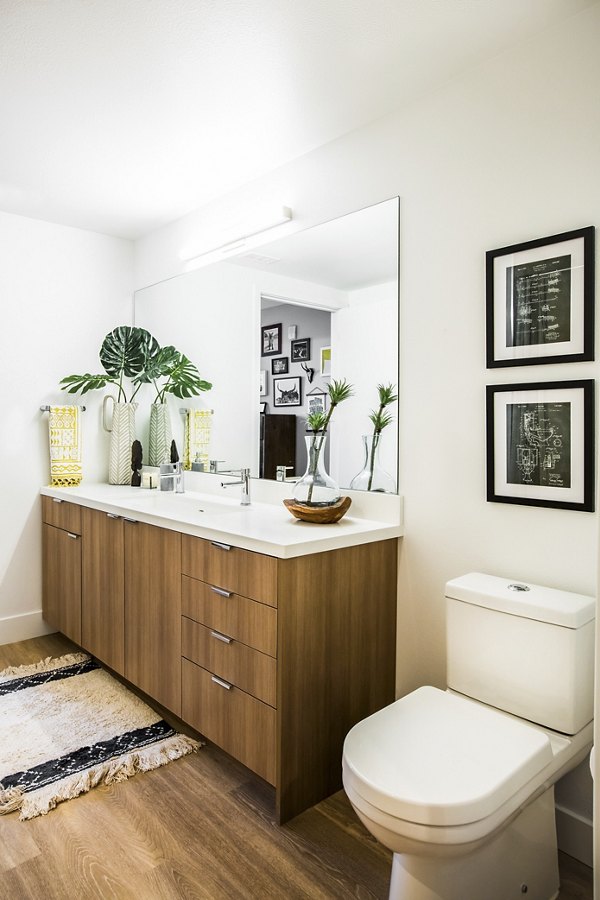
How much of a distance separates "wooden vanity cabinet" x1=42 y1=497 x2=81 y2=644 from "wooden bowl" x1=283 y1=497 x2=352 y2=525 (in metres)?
1.35

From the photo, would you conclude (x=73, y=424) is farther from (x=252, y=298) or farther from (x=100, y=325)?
(x=252, y=298)

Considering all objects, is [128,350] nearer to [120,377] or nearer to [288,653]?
[120,377]

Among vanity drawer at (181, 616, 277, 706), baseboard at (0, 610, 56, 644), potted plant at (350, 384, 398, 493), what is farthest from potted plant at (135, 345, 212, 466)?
vanity drawer at (181, 616, 277, 706)

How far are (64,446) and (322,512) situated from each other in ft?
6.13

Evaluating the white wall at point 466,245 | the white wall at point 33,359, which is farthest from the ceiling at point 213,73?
the white wall at point 33,359

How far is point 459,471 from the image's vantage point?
1932 mm

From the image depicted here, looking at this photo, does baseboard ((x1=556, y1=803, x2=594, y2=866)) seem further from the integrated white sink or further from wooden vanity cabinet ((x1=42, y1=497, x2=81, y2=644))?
wooden vanity cabinet ((x1=42, y1=497, x2=81, y2=644))

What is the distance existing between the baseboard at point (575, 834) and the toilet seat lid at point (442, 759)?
405 mm

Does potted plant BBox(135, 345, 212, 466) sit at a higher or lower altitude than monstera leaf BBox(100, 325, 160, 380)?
lower

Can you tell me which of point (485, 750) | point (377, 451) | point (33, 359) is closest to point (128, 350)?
point (33, 359)

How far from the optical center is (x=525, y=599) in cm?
157

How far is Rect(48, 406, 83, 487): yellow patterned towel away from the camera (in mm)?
3219

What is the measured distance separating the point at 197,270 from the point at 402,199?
138 centimetres

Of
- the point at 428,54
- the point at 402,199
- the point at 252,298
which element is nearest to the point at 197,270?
the point at 252,298
